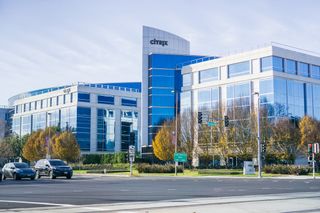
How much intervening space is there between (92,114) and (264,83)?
42804 millimetres

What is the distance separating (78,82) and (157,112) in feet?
Result: 79.5

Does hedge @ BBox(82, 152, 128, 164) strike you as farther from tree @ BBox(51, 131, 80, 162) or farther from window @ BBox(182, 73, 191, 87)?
window @ BBox(182, 73, 191, 87)

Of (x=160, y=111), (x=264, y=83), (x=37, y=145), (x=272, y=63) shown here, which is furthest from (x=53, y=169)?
(x=160, y=111)

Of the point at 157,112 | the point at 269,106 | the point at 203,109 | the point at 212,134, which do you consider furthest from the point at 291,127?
the point at 157,112

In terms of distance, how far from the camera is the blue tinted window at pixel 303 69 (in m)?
76.2

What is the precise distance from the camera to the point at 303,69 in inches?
3027

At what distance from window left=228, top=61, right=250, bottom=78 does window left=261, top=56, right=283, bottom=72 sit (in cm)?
333

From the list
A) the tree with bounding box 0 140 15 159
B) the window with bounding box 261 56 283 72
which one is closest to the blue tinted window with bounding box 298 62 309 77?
the window with bounding box 261 56 283 72

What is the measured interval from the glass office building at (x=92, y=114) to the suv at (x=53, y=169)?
179 feet

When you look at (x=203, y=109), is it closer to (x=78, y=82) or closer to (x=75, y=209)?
(x=78, y=82)

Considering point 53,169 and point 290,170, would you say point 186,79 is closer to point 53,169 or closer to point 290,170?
point 290,170

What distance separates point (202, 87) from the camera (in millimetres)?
83500

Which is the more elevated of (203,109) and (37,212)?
(203,109)

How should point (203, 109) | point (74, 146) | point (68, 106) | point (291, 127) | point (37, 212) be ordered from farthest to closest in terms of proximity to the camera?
point (68, 106) < point (74, 146) < point (203, 109) < point (291, 127) < point (37, 212)
